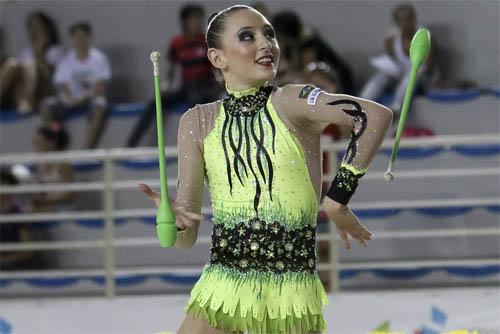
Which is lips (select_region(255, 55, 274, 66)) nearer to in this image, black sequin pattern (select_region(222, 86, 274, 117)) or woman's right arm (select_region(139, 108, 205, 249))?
black sequin pattern (select_region(222, 86, 274, 117))

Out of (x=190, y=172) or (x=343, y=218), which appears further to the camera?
(x=190, y=172)

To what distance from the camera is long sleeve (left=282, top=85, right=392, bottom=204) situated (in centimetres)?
309

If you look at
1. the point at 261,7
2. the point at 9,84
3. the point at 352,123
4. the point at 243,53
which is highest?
the point at 261,7

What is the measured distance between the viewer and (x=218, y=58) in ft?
11.0

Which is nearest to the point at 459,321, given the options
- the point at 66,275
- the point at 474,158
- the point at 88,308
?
the point at 474,158

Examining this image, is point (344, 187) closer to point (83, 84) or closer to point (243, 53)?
point (243, 53)

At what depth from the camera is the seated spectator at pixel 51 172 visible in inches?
289

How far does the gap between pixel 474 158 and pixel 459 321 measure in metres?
1.66

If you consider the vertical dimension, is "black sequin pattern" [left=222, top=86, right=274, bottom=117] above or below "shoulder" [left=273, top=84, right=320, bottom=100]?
below

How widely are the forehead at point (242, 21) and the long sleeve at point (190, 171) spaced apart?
0.28 m

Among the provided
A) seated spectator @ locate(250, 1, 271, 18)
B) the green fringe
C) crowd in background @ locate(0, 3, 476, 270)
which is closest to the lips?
the green fringe

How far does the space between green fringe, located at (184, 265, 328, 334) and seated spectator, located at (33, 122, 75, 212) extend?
4.24 meters

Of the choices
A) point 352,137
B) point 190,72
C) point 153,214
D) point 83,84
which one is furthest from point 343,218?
point 83,84

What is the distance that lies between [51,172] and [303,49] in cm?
184
